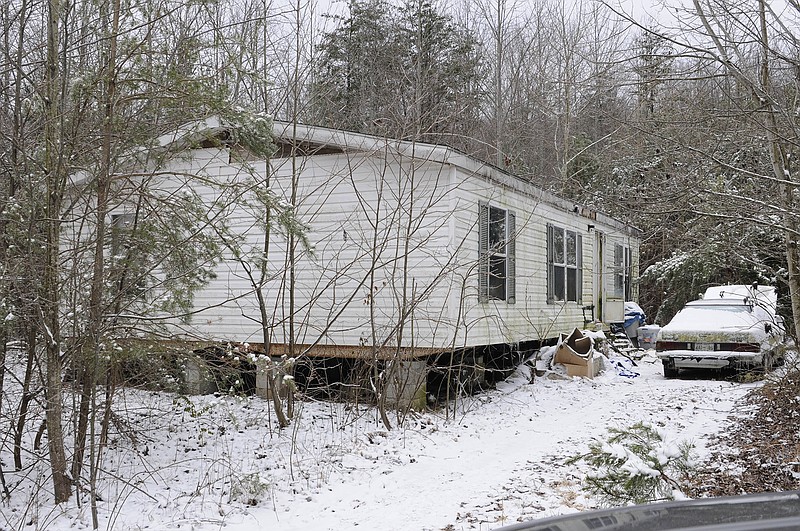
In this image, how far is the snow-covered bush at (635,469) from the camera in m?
5.17

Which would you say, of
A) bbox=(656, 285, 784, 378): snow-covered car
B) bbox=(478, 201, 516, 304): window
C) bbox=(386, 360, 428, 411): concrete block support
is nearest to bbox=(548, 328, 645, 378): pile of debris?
bbox=(656, 285, 784, 378): snow-covered car

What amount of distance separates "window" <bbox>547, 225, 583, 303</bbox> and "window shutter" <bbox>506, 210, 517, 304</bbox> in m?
1.78

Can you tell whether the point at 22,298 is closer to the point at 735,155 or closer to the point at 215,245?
the point at 215,245

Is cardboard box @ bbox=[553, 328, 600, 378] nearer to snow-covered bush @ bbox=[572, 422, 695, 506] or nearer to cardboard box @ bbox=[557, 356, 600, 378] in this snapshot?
cardboard box @ bbox=[557, 356, 600, 378]

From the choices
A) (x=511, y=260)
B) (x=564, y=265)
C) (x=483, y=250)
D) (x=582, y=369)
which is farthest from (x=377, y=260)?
(x=564, y=265)

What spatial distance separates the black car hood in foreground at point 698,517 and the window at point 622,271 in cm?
1543

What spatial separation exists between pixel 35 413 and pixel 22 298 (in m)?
1.24

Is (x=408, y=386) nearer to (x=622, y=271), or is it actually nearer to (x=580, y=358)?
(x=580, y=358)

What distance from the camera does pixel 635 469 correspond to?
5094 millimetres

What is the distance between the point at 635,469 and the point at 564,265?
30.3ft

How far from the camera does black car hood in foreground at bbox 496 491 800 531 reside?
1.78m

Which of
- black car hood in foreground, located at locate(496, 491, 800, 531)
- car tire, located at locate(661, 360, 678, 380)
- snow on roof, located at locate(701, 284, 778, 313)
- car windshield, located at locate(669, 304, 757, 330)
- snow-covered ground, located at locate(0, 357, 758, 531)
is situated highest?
snow on roof, located at locate(701, 284, 778, 313)

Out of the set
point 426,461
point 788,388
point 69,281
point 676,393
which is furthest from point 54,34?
point 676,393

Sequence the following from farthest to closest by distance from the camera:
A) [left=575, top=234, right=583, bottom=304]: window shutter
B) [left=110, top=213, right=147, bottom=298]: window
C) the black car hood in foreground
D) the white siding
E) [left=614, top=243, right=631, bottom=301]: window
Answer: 1. [left=614, top=243, right=631, bottom=301]: window
2. [left=575, top=234, right=583, bottom=304]: window shutter
3. the white siding
4. [left=110, top=213, right=147, bottom=298]: window
5. the black car hood in foreground
